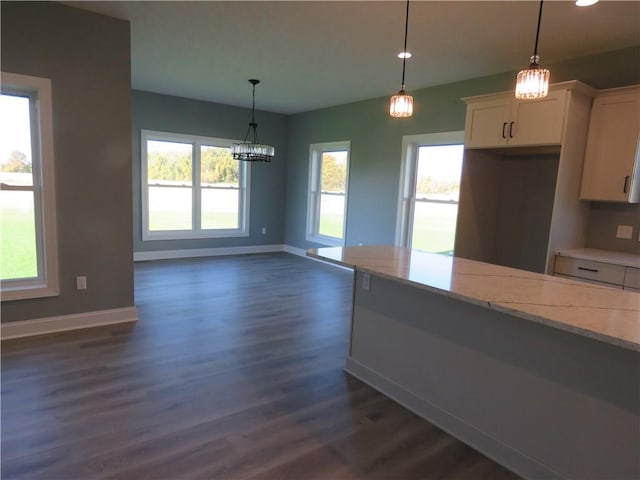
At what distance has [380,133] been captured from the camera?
596cm

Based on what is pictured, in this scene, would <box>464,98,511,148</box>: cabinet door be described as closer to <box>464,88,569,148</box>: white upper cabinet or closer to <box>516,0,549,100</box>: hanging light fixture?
<box>464,88,569,148</box>: white upper cabinet

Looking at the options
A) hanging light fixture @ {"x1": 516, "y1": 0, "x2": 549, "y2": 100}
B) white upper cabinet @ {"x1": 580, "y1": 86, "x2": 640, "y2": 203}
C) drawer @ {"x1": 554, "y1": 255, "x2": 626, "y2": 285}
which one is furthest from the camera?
white upper cabinet @ {"x1": 580, "y1": 86, "x2": 640, "y2": 203}

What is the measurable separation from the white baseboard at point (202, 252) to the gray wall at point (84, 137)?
296 centimetres

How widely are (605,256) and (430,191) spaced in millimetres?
2508

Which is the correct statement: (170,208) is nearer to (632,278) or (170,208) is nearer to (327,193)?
(327,193)

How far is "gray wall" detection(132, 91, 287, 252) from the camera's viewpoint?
6.37m

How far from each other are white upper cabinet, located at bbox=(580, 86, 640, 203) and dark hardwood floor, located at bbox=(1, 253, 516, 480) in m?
2.64

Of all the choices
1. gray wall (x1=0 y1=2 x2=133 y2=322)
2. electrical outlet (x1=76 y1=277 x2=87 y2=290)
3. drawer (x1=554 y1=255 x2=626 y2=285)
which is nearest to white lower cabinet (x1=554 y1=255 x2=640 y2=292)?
drawer (x1=554 y1=255 x2=626 y2=285)

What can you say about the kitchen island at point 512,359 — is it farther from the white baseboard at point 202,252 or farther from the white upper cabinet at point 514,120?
the white baseboard at point 202,252

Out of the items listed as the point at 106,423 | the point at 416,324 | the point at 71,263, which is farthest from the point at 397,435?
the point at 71,263

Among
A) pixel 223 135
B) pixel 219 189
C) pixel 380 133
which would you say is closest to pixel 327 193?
pixel 380 133

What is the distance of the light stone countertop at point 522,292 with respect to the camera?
58.9 inches

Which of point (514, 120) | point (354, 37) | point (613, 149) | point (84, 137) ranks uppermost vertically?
point (354, 37)

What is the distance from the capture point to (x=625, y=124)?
327cm
